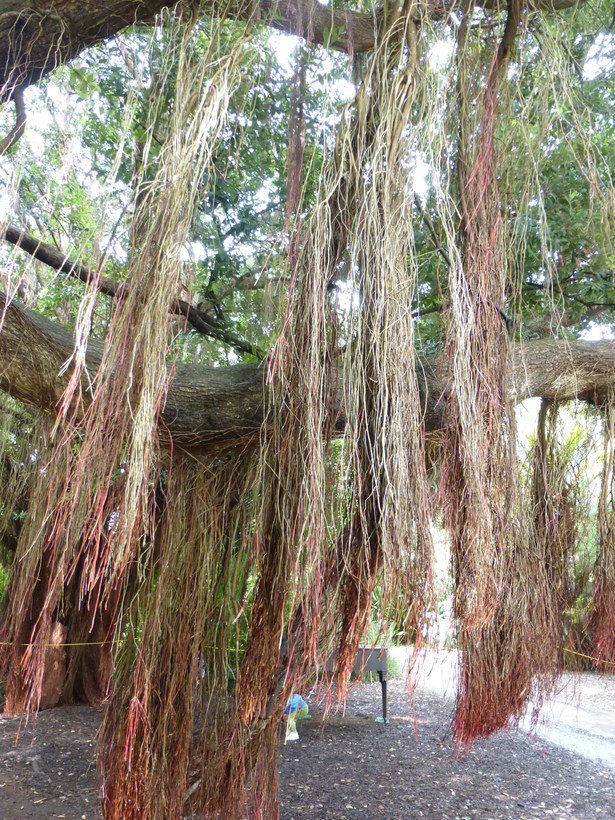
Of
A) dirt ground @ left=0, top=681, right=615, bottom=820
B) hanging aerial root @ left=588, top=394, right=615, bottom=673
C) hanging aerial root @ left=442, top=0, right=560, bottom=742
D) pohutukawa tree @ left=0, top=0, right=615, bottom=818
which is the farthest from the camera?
dirt ground @ left=0, top=681, right=615, bottom=820

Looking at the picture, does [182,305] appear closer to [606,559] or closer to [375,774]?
[606,559]

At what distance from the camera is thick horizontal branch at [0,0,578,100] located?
1858 millimetres

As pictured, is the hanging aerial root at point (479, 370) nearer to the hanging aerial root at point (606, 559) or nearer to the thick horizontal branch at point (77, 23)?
the thick horizontal branch at point (77, 23)

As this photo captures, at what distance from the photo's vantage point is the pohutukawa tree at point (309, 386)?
137cm

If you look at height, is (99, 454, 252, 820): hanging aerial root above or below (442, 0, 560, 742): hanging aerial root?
below

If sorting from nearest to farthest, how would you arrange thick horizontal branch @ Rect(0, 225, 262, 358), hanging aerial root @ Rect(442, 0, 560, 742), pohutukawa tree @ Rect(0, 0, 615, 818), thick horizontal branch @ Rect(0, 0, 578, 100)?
pohutukawa tree @ Rect(0, 0, 615, 818), hanging aerial root @ Rect(442, 0, 560, 742), thick horizontal branch @ Rect(0, 0, 578, 100), thick horizontal branch @ Rect(0, 225, 262, 358)

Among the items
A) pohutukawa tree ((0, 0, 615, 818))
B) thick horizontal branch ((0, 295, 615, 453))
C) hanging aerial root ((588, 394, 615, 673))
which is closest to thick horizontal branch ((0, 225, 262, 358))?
pohutukawa tree ((0, 0, 615, 818))

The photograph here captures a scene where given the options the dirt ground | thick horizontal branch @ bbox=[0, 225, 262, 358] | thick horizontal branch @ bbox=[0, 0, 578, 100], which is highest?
thick horizontal branch @ bbox=[0, 0, 578, 100]

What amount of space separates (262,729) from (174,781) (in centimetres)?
33

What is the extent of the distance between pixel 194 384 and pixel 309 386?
84 cm

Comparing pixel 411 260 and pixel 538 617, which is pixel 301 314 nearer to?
pixel 411 260

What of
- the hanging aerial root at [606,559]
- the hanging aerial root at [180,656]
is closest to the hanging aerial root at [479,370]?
the hanging aerial root at [606,559]

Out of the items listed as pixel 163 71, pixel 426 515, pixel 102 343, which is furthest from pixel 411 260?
pixel 102 343

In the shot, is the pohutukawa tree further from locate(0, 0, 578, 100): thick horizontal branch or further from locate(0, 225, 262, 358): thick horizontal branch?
locate(0, 225, 262, 358): thick horizontal branch
